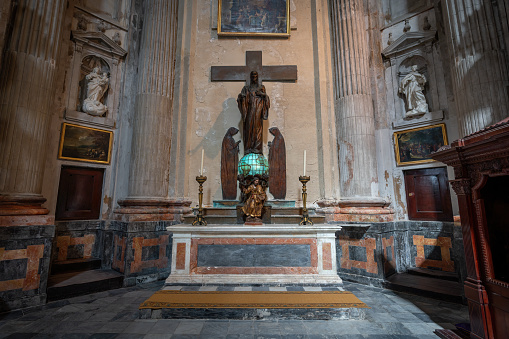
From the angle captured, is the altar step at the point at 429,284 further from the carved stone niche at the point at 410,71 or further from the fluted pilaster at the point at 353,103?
the carved stone niche at the point at 410,71

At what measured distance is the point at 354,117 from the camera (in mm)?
6078

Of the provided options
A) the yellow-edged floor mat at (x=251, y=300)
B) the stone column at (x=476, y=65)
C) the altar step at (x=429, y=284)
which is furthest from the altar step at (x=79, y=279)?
the stone column at (x=476, y=65)

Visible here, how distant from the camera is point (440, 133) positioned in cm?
573

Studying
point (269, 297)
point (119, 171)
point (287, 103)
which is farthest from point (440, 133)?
point (119, 171)

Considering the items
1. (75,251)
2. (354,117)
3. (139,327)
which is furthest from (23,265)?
(354,117)

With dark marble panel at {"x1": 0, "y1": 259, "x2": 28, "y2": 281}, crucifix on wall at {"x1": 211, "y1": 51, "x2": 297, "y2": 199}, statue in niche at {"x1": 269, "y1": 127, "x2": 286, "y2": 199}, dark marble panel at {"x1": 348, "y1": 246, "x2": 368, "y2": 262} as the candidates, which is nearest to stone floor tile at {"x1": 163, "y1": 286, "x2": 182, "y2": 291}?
dark marble panel at {"x1": 0, "y1": 259, "x2": 28, "y2": 281}

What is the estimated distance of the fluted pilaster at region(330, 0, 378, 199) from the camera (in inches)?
232

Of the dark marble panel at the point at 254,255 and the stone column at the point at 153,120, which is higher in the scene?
the stone column at the point at 153,120

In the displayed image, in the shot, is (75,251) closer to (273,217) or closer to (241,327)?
(273,217)

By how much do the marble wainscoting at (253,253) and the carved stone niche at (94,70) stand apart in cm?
386

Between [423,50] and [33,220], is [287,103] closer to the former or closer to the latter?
[423,50]

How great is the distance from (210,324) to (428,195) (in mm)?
5302

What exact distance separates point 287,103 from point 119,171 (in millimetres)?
4534

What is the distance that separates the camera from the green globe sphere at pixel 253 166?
4848 mm
